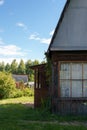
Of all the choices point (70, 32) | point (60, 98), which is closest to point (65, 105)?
point (60, 98)

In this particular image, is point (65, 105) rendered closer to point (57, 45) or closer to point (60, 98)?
point (60, 98)

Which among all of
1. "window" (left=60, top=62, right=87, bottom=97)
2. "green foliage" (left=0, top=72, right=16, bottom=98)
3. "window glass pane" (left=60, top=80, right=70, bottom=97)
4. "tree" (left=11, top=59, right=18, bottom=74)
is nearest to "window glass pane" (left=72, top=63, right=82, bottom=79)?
"window" (left=60, top=62, right=87, bottom=97)

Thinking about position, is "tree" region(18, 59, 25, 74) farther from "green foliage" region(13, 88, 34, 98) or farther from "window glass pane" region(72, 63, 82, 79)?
"window glass pane" region(72, 63, 82, 79)

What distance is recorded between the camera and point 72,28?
17.7 meters

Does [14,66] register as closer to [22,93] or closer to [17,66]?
[17,66]

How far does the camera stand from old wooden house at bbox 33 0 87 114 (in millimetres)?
17062

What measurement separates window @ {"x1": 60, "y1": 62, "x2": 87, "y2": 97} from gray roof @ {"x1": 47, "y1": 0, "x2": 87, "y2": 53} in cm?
97

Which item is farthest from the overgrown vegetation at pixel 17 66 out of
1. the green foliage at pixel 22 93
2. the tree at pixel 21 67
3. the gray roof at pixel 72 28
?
the gray roof at pixel 72 28

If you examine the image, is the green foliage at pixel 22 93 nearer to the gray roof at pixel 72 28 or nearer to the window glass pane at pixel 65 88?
the window glass pane at pixel 65 88

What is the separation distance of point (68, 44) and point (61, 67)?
1.23 meters

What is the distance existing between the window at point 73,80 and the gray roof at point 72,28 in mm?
971

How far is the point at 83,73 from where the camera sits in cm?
1727

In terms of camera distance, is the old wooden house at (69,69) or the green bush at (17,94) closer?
the old wooden house at (69,69)

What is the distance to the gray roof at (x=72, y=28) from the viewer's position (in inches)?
684
